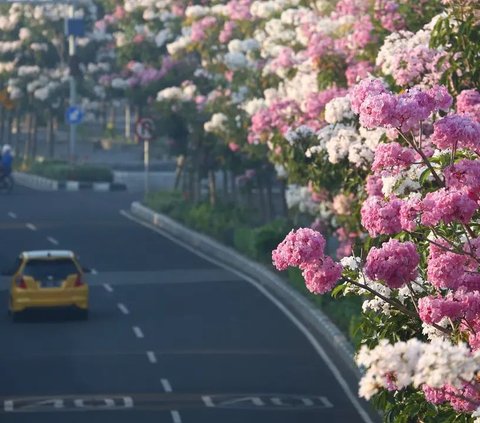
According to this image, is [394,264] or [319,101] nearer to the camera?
[394,264]

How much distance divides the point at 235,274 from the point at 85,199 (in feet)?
78.4

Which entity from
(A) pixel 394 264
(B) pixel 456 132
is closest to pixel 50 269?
(A) pixel 394 264

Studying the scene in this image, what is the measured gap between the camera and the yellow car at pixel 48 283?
3656 cm

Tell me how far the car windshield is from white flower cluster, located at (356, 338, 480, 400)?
26.9 meters

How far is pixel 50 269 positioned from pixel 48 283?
9.5 inches

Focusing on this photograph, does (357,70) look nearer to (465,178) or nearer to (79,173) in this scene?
(465,178)

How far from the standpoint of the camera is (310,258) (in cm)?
1292

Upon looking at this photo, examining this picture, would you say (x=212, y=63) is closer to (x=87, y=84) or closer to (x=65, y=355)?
(x=65, y=355)

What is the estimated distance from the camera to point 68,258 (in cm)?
Result: 3666

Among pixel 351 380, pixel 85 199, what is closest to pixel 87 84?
pixel 85 199

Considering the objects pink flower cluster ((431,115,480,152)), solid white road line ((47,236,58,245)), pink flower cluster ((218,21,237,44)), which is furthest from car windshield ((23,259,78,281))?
pink flower cluster ((431,115,480,152))

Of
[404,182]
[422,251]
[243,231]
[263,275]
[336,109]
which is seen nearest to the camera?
[422,251]

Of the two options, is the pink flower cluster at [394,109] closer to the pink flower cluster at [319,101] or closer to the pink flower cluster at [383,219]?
the pink flower cluster at [383,219]

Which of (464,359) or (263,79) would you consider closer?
(464,359)
